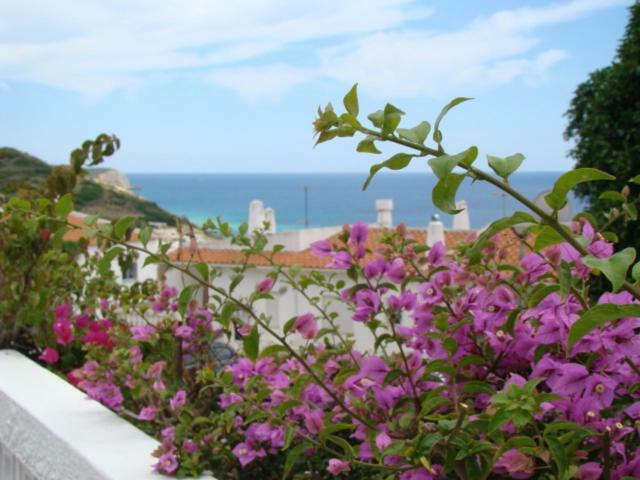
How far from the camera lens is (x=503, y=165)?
0.68 meters

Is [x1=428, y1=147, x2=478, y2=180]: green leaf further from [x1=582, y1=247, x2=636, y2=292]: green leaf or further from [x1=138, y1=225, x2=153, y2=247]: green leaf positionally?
[x1=138, y1=225, x2=153, y2=247]: green leaf

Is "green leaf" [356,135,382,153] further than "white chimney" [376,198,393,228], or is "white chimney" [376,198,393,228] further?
"white chimney" [376,198,393,228]

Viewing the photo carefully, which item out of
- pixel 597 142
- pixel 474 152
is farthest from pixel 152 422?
pixel 597 142

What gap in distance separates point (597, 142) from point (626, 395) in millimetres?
5636

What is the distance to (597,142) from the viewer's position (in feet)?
20.2

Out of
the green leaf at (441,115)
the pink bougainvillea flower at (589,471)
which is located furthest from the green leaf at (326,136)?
the pink bougainvillea flower at (589,471)

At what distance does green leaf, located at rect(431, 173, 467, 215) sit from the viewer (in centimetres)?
64

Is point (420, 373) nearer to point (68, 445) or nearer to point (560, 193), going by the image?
point (560, 193)

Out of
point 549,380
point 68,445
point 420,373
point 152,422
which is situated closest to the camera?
point 549,380

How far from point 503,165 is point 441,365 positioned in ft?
1.17

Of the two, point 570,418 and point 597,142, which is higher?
point 597,142

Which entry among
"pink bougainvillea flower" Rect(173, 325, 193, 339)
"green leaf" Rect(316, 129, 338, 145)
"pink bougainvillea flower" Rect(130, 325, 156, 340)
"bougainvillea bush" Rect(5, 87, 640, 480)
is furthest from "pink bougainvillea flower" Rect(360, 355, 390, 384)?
"pink bougainvillea flower" Rect(130, 325, 156, 340)

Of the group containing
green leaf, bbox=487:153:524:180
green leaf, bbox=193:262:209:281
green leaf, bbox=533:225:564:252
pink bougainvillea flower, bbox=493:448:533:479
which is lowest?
pink bougainvillea flower, bbox=493:448:533:479

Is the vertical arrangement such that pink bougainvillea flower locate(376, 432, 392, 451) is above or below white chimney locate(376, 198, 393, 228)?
above
